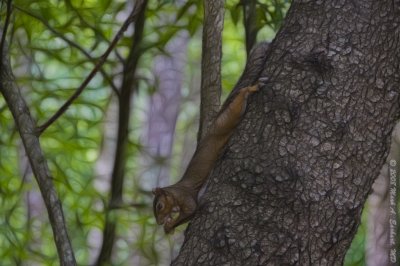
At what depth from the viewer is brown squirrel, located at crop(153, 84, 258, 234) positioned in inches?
72.5

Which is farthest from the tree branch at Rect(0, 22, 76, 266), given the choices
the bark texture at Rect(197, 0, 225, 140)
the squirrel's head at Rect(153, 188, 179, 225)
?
the bark texture at Rect(197, 0, 225, 140)

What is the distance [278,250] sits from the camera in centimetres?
152

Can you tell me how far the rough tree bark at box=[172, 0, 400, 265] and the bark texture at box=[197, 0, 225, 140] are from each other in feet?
2.13

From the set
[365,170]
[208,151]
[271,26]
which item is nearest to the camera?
[365,170]

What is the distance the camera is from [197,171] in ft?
6.56

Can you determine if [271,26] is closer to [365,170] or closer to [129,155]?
[129,155]

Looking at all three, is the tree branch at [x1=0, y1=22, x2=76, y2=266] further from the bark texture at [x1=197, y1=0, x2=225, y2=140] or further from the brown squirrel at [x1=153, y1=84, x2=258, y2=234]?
the bark texture at [x1=197, y1=0, x2=225, y2=140]

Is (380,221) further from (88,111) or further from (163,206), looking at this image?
(163,206)

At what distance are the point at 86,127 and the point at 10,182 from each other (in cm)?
47

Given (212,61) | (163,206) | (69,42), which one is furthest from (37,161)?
(69,42)

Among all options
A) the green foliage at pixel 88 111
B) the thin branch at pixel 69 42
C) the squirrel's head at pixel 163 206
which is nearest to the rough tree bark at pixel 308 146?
the squirrel's head at pixel 163 206

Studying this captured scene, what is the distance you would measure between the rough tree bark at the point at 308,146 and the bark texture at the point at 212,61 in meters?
0.65

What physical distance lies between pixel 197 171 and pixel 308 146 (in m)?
0.47

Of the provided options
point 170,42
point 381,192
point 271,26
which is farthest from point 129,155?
point 381,192
